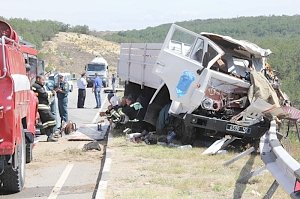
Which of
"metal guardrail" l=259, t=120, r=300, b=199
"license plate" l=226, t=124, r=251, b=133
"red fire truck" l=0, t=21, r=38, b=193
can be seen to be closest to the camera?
"metal guardrail" l=259, t=120, r=300, b=199

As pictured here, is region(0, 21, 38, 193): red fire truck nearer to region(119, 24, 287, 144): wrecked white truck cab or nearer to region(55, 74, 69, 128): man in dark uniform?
region(119, 24, 287, 144): wrecked white truck cab

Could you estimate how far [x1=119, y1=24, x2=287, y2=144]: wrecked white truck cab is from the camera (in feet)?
37.1

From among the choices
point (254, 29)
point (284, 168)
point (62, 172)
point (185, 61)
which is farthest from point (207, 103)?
point (254, 29)

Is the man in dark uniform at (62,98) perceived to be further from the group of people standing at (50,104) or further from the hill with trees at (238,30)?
the hill with trees at (238,30)

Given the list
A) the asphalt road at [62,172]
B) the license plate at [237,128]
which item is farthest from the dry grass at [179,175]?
the license plate at [237,128]

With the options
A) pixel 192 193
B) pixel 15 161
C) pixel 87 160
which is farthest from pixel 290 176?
pixel 87 160

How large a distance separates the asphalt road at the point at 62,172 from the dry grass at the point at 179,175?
1.40 ft

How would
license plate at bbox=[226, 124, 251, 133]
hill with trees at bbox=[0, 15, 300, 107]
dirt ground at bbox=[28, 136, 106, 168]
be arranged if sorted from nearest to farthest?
dirt ground at bbox=[28, 136, 106, 168] → license plate at bbox=[226, 124, 251, 133] → hill with trees at bbox=[0, 15, 300, 107]

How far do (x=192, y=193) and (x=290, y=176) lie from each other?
119 inches

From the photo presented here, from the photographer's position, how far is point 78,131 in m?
15.1

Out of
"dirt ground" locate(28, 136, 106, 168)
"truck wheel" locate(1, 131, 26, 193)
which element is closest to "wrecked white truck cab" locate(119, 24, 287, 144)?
"dirt ground" locate(28, 136, 106, 168)

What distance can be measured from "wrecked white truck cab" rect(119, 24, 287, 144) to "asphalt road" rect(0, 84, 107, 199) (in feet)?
6.86

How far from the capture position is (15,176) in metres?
7.74

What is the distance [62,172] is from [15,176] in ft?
6.45
